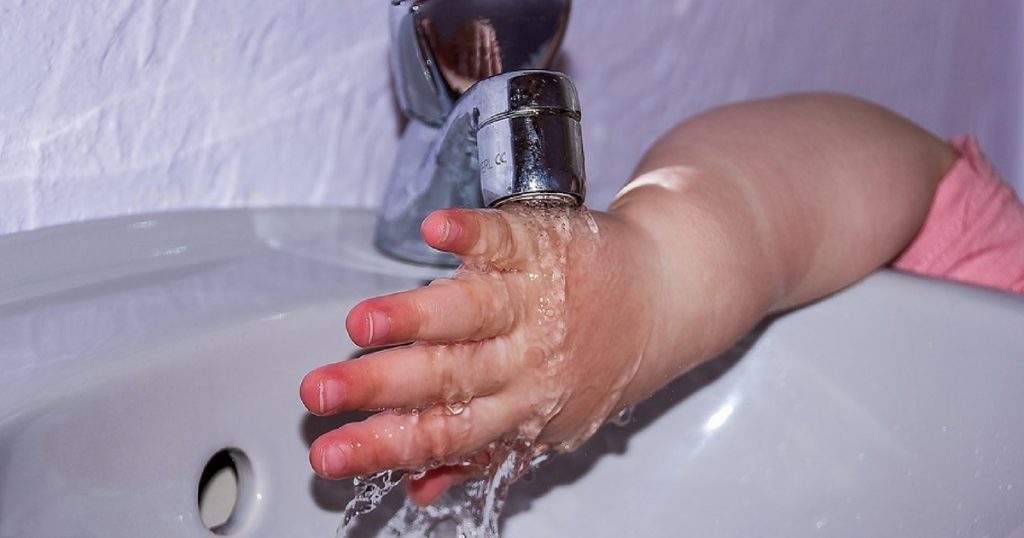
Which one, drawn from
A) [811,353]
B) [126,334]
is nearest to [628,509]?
[811,353]

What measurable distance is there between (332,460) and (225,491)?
0.34 feet

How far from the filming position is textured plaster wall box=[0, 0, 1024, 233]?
0.40m

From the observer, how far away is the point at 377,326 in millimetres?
281

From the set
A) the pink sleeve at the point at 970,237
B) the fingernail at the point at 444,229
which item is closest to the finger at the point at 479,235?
the fingernail at the point at 444,229

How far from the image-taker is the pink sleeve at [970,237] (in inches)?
23.2

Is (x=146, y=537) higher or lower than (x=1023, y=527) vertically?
higher

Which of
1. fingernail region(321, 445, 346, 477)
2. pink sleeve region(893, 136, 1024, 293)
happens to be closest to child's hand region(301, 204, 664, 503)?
fingernail region(321, 445, 346, 477)

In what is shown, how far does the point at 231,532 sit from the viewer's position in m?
0.36

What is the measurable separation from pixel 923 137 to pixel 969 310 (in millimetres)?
206

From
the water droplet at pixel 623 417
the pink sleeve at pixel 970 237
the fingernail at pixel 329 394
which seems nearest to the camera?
the fingernail at pixel 329 394

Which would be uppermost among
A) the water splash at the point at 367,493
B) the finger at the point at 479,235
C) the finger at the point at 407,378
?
the finger at the point at 479,235

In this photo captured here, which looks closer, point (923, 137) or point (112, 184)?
point (112, 184)

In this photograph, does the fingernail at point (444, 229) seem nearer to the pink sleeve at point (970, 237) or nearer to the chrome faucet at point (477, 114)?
the chrome faucet at point (477, 114)

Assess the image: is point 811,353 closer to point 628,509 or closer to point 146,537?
point 628,509
